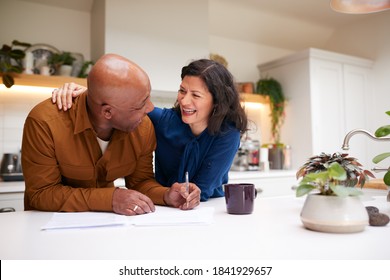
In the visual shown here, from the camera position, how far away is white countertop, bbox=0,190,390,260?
27.0 inches

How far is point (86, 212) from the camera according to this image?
1.13 metres

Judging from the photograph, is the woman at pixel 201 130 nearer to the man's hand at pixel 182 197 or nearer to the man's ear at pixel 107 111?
the man's hand at pixel 182 197

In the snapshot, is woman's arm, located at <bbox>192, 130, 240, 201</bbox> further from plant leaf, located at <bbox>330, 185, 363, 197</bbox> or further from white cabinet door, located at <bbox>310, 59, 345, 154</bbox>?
white cabinet door, located at <bbox>310, 59, 345, 154</bbox>

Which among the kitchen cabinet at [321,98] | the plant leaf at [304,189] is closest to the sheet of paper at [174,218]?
the plant leaf at [304,189]

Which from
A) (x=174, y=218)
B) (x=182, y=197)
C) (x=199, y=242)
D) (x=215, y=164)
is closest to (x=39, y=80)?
(x=215, y=164)

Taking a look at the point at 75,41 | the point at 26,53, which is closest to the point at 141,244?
the point at 26,53

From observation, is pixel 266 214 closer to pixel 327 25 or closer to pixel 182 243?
pixel 182 243

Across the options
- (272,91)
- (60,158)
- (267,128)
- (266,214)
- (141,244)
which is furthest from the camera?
(267,128)

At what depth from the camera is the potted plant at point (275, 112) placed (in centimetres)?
395

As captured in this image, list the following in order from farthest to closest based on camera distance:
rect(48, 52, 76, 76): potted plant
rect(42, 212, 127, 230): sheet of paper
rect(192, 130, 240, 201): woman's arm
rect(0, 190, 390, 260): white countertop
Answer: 1. rect(48, 52, 76, 76): potted plant
2. rect(192, 130, 240, 201): woman's arm
3. rect(42, 212, 127, 230): sheet of paper
4. rect(0, 190, 390, 260): white countertop

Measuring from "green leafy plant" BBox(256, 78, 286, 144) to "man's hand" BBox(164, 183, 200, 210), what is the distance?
3.01m

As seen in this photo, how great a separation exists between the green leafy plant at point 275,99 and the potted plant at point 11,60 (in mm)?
2507

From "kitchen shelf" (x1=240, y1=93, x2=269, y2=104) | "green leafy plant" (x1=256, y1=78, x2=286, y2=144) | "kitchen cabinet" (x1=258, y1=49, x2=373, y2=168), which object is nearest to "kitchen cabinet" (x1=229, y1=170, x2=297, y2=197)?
"kitchen cabinet" (x1=258, y1=49, x2=373, y2=168)

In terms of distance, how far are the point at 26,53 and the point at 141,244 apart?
257 centimetres
